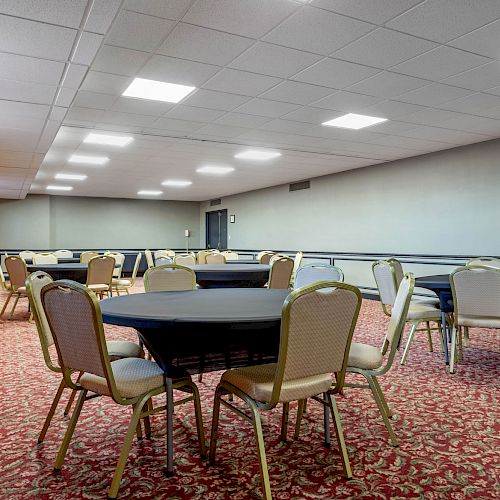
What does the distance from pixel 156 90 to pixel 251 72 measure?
1.08 m

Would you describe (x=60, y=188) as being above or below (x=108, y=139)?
below

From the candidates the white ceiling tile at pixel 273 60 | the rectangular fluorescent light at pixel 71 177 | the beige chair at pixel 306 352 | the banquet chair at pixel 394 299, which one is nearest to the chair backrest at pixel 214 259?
the banquet chair at pixel 394 299

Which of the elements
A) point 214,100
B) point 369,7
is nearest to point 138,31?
point 369,7

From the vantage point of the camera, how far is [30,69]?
3709mm

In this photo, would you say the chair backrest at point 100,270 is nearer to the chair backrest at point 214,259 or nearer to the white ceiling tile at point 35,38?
the chair backrest at point 214,259

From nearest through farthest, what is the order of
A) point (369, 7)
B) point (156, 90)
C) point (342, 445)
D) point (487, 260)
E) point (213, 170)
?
point (342, 445) → point (369, 7) → point (156, 90) → point (487, 260) → point (213, 170)

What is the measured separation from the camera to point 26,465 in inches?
87.9

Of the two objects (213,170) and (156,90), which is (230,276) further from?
(213,170)

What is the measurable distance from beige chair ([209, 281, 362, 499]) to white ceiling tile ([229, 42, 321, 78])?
2411mm

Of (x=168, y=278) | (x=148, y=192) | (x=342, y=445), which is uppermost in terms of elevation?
(x=148, y=192)

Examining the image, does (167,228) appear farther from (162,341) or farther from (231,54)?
(162,341)

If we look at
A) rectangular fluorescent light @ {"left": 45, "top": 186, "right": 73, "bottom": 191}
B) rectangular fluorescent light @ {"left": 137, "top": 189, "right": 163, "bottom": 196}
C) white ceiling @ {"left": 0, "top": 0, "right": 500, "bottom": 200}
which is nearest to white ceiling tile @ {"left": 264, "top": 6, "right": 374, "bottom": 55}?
white ceiling @ {"left": 0, "top": 0, "right": 500, "bottom": 200}

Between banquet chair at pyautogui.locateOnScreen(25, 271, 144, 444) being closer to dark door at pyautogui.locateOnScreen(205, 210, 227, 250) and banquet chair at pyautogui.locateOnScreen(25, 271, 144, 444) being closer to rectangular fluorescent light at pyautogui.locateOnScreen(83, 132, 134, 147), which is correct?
rectangular fluorescent light at pyautogui.locateOnScreen(83, 132, 134, 147)

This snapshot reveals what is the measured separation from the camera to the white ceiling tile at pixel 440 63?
3.79m
